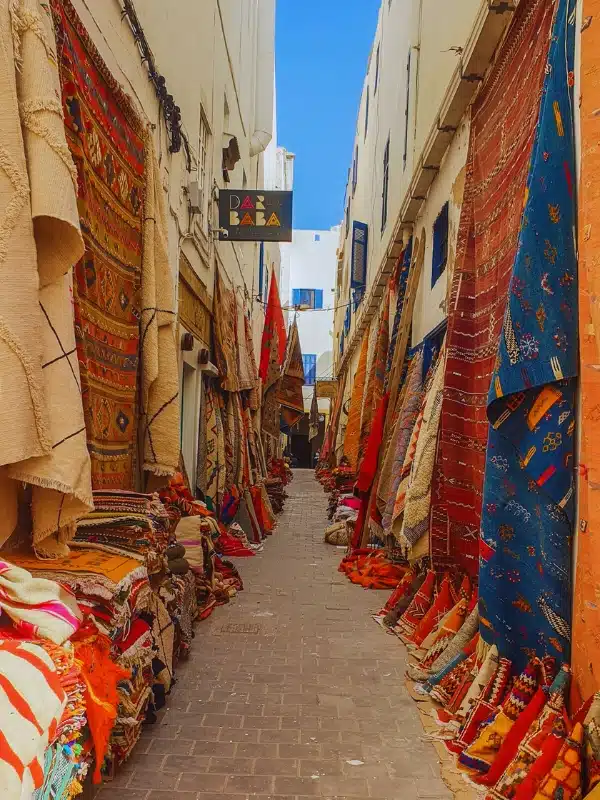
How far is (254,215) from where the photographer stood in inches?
323

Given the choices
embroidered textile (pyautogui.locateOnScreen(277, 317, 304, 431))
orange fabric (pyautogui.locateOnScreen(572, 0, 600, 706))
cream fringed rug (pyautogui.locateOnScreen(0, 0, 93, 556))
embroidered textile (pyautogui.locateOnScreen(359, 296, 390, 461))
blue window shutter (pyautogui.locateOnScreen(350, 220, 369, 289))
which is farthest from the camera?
embroidered textile (pyautogui.locateOnScreen(277, 317, 304, 431))

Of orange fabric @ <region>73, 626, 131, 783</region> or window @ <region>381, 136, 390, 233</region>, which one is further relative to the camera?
window @ <region>381, 136, 390, 233</region>

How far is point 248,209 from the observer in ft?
26.9

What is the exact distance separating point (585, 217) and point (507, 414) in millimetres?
852

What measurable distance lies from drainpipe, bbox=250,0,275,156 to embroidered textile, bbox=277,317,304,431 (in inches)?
194

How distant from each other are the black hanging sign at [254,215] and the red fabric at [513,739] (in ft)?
21.1

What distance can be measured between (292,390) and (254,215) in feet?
25.1

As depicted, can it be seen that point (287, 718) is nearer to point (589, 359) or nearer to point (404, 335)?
point (589, 359)

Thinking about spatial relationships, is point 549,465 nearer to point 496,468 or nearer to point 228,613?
point 496,468

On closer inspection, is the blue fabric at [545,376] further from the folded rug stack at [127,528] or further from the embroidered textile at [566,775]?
the folded rug stack at [127,528]

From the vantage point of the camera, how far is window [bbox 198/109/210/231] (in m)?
7.17

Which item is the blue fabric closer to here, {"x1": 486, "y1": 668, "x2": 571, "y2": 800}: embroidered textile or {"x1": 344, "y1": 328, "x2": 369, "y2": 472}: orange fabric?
{"x1": 486, "y1": 668, "x2": 571, "y2": 800}: embroidered textile

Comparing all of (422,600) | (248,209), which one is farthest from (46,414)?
(248,209)

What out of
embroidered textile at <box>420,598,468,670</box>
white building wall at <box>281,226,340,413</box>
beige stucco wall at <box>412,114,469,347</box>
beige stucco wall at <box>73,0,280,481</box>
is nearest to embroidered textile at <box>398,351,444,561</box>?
embroidered textile at <box>420,598,468,670</box>
